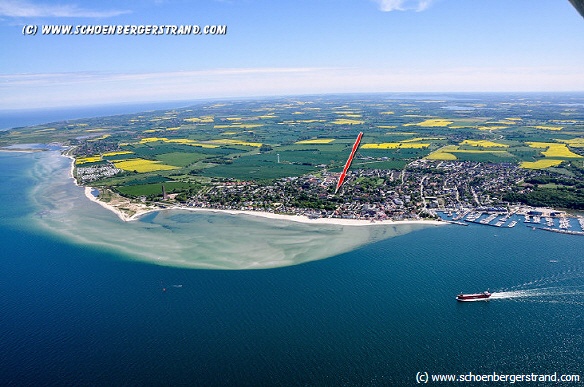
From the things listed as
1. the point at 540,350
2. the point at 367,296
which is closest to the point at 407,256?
the point at 367,296

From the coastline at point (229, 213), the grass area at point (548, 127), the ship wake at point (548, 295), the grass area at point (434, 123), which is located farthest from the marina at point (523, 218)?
the grass area at point (434, 123)

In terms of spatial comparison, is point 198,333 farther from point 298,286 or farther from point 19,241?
point 19,241

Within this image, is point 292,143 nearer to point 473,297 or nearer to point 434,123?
point 434,123

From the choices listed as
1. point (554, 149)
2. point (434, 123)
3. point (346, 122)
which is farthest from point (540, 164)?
point (346, 122)

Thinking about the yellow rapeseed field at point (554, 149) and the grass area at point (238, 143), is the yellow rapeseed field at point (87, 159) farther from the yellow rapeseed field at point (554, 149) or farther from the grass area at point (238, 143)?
the yellow rapeseed field at point (554, 149)

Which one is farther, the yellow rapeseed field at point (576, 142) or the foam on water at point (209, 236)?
the yellow rapeseed field at point (576, 142)

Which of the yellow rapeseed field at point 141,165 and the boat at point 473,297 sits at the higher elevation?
the yellow rapeseed field at point 141,165

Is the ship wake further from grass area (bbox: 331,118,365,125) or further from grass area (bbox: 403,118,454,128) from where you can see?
grass area (bbox: 331,118,365,125)
